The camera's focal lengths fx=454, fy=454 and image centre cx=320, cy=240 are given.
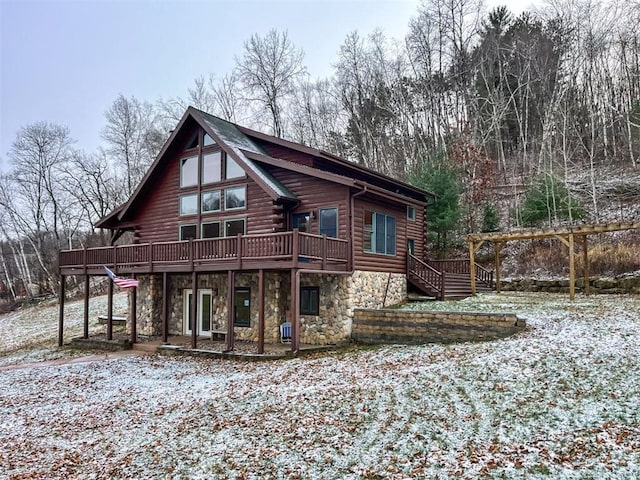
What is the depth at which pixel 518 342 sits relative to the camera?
35.2 feet

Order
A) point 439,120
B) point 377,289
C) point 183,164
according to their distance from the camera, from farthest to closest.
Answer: point 439,120 → point 183,164 → point 377,289

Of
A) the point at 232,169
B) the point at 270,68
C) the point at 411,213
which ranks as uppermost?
the point at 270,68

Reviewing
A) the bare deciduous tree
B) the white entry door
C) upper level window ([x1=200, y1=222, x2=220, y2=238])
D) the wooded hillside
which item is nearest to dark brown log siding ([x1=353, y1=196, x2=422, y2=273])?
upper level window ([x1=200, y1=222, x2=220, y2=238])

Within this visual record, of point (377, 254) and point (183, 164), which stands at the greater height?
point (183, 164)

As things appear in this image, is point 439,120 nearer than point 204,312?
No

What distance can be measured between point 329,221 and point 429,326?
4.88 meters

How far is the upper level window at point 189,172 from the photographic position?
1838 cm

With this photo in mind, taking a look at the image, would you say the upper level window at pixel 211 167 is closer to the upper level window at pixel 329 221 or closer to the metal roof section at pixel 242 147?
the metal roof section at pixel 242 147

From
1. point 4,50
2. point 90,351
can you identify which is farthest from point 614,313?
point 4,50

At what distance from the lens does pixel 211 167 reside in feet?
58.6

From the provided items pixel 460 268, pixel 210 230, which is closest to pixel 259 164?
pixel 210 230

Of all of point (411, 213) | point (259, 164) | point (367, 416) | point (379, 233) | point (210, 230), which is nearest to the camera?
point (367, 416)

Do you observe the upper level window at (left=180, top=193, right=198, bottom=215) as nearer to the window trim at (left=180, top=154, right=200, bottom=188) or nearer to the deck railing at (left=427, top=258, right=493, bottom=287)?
the window trim at (left=180, top=154, right=200, bottom=188)

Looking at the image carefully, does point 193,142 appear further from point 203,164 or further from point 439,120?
point 439,120
